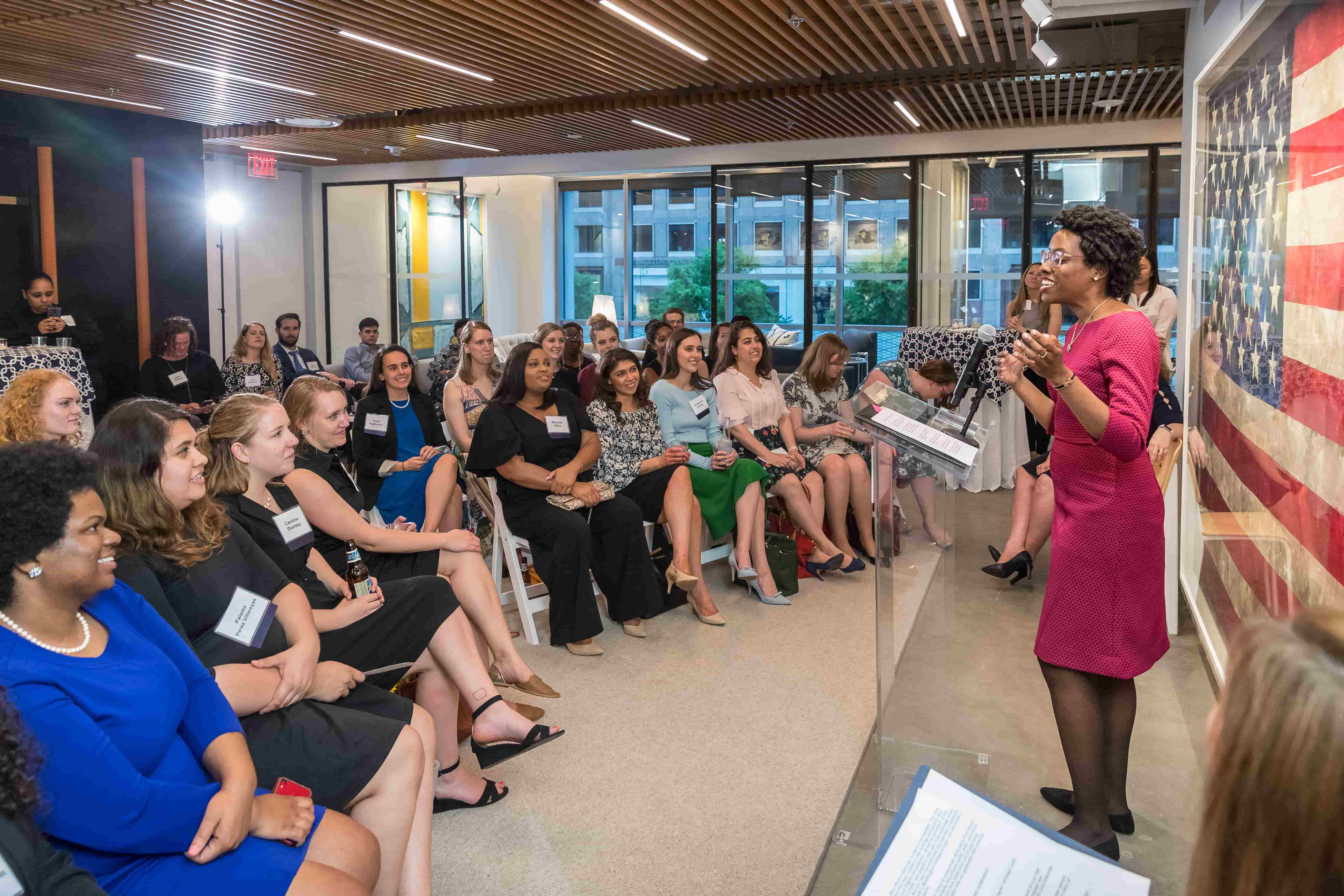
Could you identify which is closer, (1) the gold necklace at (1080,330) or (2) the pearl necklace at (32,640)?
(2) the pearl necklace at (32,640)

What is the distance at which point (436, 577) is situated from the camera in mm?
2918

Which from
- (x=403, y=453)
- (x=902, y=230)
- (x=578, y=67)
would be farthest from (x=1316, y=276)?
(x=902, y=230)

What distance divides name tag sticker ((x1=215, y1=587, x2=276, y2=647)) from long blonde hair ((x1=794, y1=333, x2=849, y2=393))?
3868mm

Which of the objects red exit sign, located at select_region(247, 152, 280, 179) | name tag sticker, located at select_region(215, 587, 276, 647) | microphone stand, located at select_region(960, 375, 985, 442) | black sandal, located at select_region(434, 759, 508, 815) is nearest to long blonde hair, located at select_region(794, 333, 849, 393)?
microphone stand, located at select_region(960, 375, 985, 442)

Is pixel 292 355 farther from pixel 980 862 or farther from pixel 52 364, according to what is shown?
pixel 980 862

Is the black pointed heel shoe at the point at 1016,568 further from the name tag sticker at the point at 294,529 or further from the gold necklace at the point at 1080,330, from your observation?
the name tag sticker at the point at 294,529

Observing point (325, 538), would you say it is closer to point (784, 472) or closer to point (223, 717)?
point (223, 717)

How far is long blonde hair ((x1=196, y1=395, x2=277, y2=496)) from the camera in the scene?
2.73 m

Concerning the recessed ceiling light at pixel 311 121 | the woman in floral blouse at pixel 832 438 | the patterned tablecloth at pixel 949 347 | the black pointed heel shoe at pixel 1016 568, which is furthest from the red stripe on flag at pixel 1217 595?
the recessed ceiling light at pixel 311 121

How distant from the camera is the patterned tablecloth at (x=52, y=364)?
587cm

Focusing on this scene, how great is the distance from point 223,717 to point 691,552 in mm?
3109

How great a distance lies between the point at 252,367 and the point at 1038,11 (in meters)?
6.15

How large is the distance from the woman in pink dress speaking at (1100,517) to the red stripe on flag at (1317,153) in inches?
15.6

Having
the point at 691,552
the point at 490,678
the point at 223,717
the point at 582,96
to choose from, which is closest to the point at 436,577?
the point at 490,678
